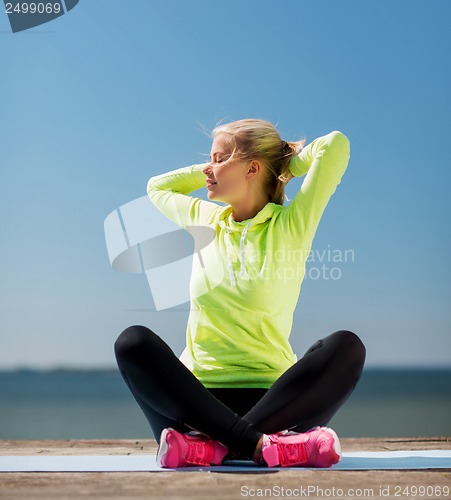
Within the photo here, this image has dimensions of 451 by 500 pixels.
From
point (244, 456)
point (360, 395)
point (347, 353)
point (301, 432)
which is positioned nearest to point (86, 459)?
A: point (244, 456)

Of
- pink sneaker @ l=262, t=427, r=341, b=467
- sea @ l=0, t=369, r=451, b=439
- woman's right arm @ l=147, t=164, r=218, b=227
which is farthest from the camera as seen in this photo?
sea @ l=0, t=369, r=451, b=439

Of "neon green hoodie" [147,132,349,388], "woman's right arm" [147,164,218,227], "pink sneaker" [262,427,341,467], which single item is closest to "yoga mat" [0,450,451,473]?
"pink sneaker" [262,427,341,467]

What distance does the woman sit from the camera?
162 cm

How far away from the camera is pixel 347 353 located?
171cm

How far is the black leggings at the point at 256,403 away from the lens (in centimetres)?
162

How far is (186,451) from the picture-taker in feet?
5.28

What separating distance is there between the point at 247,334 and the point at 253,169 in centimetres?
49

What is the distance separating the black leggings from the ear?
0.54 meters

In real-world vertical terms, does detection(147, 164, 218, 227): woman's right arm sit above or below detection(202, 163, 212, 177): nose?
below

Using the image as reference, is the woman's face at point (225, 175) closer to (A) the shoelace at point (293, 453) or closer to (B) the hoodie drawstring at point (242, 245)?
(B) the hoodie drawstring at point (242, 245)

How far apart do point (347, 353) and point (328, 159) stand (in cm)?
50

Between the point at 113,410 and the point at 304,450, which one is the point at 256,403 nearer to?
the point at 304,450

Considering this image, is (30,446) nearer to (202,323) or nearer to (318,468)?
(202,323)

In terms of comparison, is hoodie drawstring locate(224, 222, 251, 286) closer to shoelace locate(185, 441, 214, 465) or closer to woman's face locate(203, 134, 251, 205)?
woman's face locate(203, 134, 251, 205)
